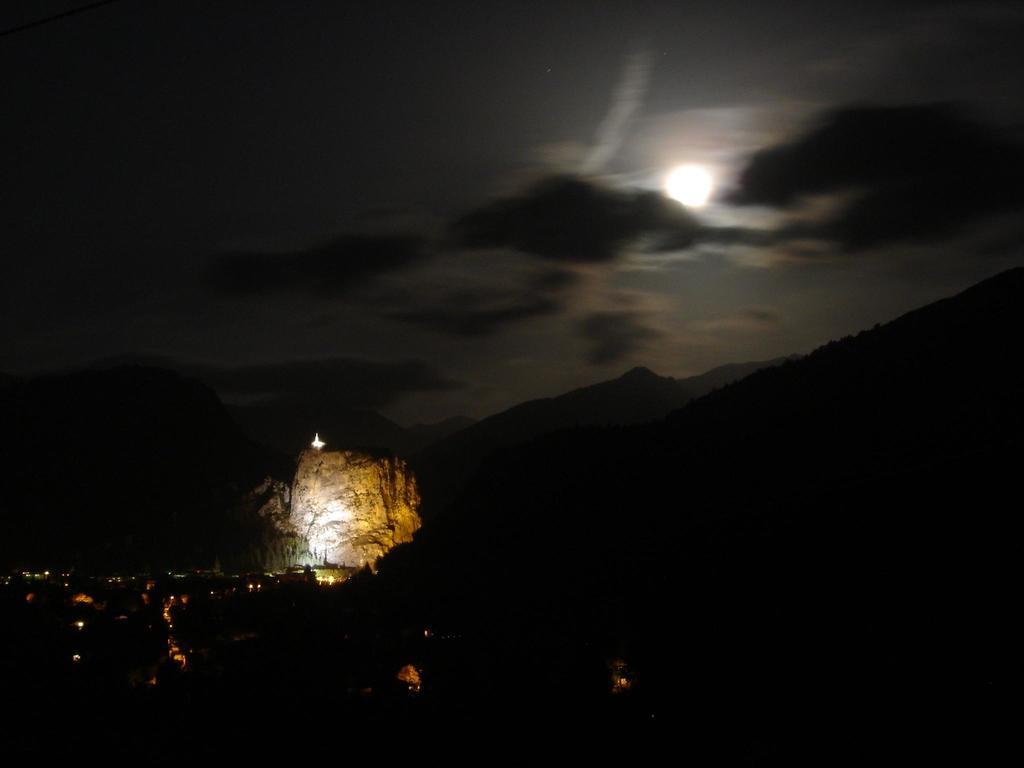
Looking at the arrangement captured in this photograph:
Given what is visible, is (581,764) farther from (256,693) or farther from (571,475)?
(571,475)

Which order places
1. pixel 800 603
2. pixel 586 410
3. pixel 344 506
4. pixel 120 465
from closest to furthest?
pixel 800 603, pixel 344 506, pixel 120 465, pixel 586 410

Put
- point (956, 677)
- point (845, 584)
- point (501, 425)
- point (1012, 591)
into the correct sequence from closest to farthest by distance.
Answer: point (956, 677) → point (1012, 591) → point (845, 584) → point (501, 425)

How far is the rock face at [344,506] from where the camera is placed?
778 inches

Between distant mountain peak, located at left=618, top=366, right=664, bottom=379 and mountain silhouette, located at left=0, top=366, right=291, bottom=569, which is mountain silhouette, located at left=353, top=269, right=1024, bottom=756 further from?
distant mountain peak, located at left=618, top=366, right=664, bottom=379

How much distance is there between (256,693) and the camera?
38.1 feet

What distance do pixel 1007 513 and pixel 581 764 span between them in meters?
5.03

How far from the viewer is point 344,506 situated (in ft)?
65.0

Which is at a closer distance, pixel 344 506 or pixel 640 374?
pixel 344 506

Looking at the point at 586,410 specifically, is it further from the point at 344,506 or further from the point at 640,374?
the point at 344,506

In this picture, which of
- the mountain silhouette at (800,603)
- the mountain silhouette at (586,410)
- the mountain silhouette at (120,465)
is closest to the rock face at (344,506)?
the mountain silhouette at (800,603)

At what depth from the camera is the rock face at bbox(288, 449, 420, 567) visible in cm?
1977

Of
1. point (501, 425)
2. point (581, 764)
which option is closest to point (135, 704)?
point (581, 764)

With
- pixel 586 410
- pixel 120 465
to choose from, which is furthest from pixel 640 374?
pixel 120 465

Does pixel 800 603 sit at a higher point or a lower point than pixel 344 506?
lower
